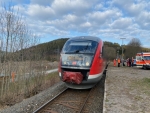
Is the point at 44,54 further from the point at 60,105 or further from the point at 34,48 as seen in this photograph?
the point at 60,105

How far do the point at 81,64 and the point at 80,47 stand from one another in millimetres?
1247

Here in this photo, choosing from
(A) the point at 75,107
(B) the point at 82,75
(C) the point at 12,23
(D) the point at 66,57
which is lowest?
(A) the point at 75,107

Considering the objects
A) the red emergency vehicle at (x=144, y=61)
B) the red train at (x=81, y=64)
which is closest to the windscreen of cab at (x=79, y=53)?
the red train at (x=81, y=64)

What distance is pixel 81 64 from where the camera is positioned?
8016mm

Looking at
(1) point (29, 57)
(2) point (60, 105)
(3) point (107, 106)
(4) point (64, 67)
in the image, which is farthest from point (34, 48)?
(3) point (107, 106)

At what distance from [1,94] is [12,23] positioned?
3.61 meters

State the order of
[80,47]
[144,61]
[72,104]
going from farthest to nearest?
[144,61], [80,47], [72,104]

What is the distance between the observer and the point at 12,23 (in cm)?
835

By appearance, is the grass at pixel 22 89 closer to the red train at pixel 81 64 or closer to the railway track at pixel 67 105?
the railway track at pixel 67 105

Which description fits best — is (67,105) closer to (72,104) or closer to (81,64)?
(72,104)

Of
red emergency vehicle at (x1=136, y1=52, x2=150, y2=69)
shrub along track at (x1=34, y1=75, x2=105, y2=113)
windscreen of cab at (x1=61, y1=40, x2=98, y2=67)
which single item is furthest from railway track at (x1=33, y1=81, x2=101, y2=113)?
red emergency vehicle at (x1=136, y1=52, x2=150, y2=69)

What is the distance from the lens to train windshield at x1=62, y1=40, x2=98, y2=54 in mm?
8648

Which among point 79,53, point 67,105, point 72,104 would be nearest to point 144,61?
point 79,53

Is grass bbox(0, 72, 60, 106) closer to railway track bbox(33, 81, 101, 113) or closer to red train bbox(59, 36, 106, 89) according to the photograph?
railway track bbox(33, 81, 101, 113)
